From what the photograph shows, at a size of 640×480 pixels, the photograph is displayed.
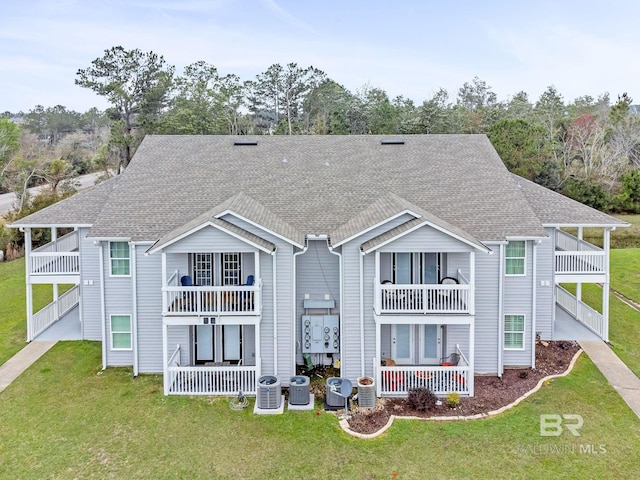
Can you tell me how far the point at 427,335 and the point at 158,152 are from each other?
1462 centimetres

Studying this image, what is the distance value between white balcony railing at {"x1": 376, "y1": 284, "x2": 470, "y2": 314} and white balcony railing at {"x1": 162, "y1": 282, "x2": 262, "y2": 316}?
4.00m

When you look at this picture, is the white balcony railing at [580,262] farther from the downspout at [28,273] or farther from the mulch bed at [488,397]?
the downspout at [28,273]

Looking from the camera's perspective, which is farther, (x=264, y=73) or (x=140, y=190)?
(x=264, y=73)

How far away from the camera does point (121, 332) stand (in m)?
17.2

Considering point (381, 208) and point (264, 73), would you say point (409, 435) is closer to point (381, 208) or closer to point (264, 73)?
point (381, 208)

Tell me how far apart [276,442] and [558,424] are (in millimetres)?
7762

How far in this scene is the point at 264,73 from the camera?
2362 inches

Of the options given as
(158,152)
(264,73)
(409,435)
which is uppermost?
(264,73)

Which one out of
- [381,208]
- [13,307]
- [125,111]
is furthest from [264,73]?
[381,208]

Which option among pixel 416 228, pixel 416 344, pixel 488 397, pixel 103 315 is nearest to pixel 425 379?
pixel 416 344

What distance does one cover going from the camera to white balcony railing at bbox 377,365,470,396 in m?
14.8

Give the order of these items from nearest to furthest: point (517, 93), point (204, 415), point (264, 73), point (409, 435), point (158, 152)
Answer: point (409, 435)
point (204, 415)
point (158, 152)
point (264, 73)
point (517, 93)

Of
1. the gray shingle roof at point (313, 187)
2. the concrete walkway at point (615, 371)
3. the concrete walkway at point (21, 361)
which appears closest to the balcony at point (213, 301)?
the gray shingle roof at point (313, 187)

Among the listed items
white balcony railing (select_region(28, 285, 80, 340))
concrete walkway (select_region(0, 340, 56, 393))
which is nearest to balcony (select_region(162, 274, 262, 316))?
concrete walkway (select_region(0, 340, 56, 393))
